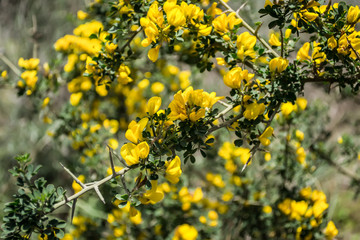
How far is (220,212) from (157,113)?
1257 mm

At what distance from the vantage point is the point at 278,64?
0.85m

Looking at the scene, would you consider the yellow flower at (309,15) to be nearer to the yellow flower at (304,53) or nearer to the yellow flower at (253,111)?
the yellow flower at (304,53)

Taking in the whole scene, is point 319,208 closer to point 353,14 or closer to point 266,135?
point 266,135

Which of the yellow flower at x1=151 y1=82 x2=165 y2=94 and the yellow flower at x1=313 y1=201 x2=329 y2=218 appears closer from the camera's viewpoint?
the yellow flower at x1=313 y1=201 x2=329 y2=218

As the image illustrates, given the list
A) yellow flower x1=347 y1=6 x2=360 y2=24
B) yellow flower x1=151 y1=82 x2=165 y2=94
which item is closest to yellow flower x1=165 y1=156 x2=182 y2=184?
yellow flower x1=347 y1=6 x2=360 y2=24

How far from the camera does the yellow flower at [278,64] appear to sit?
33.5 inches

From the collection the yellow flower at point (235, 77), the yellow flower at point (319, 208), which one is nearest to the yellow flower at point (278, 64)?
the yellow flower at point (235, 77)

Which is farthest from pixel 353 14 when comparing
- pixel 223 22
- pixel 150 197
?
pixel 150 197

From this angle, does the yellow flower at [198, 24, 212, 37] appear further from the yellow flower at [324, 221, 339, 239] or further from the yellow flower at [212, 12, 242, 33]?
the yellow flower at [324, 221, 339, 239]

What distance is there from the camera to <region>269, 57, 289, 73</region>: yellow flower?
85 centimetres

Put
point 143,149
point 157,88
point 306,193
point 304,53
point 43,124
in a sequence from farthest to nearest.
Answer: point 43,124, point 157,88, point 306,193, point 304,53, point 143,149

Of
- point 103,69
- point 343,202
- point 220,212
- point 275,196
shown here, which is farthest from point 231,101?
point 343,202

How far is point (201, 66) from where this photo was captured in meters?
1.08

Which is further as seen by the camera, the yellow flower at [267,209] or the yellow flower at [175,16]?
the yellow flower at [267,209]
